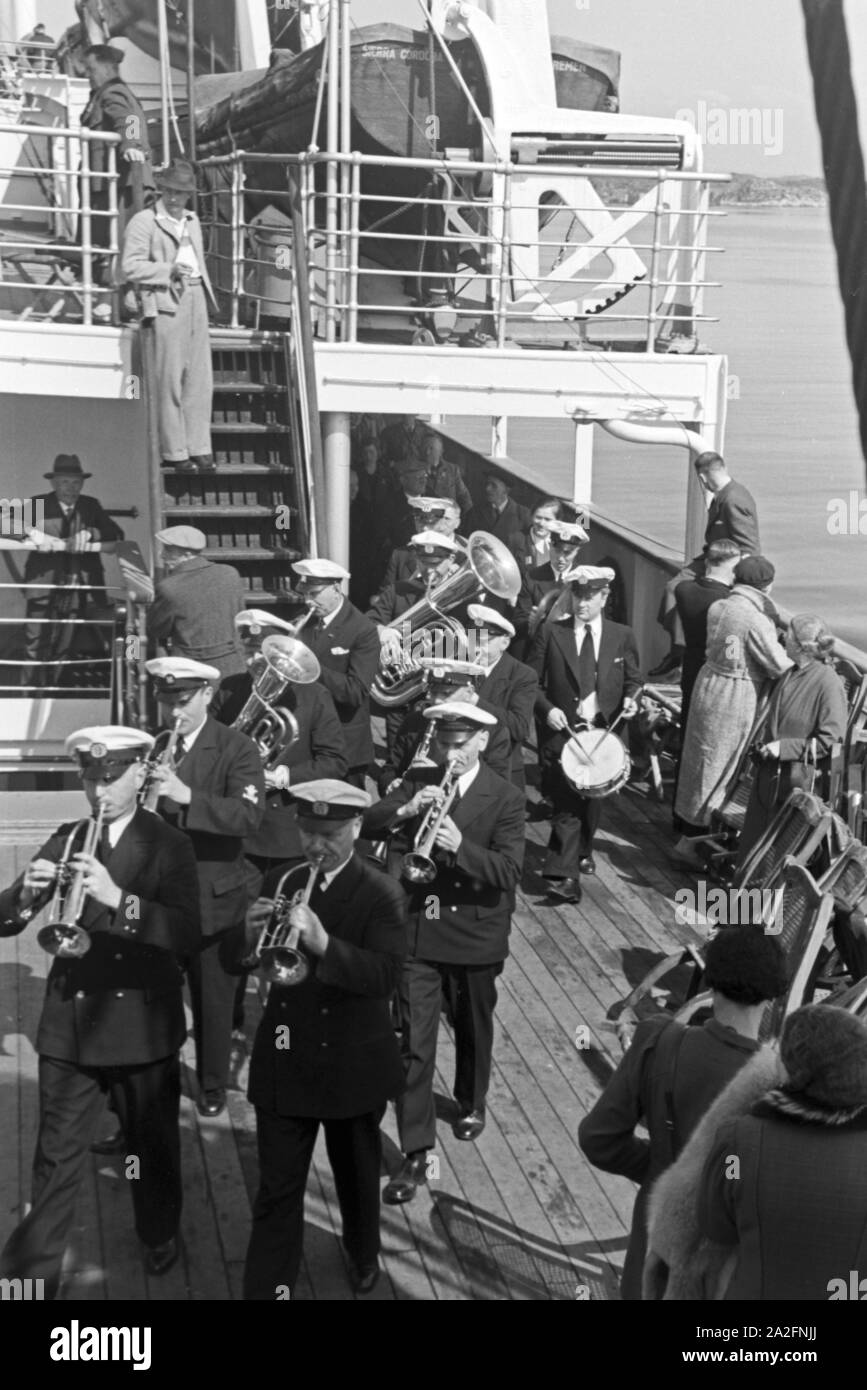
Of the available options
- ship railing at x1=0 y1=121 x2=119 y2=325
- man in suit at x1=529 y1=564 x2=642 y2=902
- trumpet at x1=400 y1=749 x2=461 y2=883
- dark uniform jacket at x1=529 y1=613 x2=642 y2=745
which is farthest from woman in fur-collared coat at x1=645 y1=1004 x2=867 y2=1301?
ship railing at x1=0 y1=121 x2=119 y2=325

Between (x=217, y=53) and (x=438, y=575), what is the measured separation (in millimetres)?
12153

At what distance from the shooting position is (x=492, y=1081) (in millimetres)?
6469

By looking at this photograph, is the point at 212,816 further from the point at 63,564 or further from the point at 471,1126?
the point at 63,564

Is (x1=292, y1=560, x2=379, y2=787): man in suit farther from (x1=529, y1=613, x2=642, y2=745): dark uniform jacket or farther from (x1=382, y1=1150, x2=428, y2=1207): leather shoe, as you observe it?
(x1=382, y1=1150, x2=428, y2=1207): leather shoe

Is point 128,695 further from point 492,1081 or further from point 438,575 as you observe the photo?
point 492,1081

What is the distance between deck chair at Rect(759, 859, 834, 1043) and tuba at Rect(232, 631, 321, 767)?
2247 mm

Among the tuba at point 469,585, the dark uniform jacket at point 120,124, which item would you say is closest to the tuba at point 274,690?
the tuba at point 469,585

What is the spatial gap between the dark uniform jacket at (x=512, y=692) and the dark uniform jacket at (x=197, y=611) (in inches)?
55.4

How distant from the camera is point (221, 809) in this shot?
5.98m

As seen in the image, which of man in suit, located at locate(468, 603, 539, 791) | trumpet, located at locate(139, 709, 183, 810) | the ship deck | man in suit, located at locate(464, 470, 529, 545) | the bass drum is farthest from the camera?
man in suit, located at locate(464, 470, 529, 545)

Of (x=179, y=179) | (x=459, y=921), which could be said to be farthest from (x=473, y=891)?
(x=179, y=179)

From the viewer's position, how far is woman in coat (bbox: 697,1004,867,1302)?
3.24 m

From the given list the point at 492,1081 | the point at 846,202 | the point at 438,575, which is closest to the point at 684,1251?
the point at 846,202
